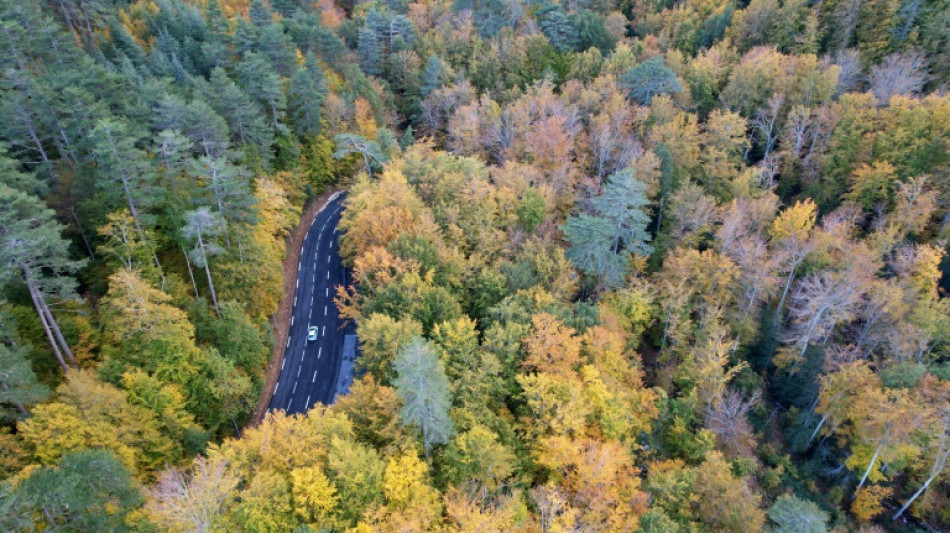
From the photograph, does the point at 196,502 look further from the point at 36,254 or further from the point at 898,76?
the point at 898,76

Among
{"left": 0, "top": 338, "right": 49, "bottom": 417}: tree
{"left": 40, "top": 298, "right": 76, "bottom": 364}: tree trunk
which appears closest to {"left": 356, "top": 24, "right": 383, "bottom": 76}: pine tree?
{"left": 40, "top": 298, "right": 76, "bottom": 364}: tree trunk

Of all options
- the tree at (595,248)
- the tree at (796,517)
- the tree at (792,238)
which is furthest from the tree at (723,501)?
the tree at (792,238)

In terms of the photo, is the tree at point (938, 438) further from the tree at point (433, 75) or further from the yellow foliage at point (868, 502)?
the tree at point (433, 75)

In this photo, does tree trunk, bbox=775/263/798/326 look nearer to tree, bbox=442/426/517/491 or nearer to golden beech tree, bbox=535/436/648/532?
golden beech tree, bbox=535/436/648/532

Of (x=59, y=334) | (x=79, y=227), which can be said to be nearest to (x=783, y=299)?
(x=59, y=334)

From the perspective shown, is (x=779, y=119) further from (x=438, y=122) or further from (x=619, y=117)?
(x=438, y=122)

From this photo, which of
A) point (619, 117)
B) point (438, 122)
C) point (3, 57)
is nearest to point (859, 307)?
point (619, 117)
